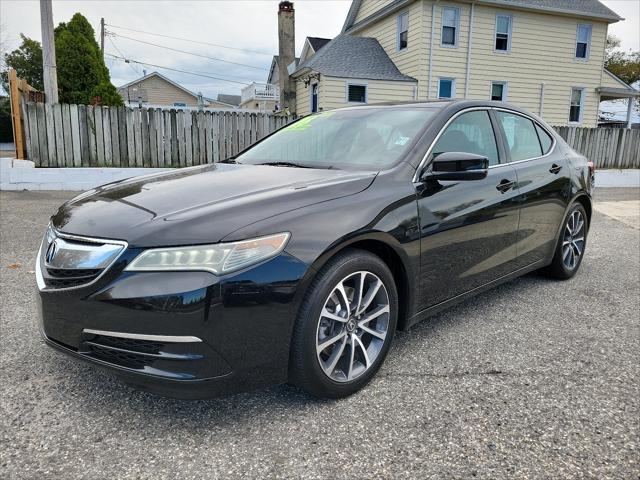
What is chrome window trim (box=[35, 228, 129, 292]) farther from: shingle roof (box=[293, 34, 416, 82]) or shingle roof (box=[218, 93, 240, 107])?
shingle roof (box=[218, 93, 240, 107])

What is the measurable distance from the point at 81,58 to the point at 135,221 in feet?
69.0

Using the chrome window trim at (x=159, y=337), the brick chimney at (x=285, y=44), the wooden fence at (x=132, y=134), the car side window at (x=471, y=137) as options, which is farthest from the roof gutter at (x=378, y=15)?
the chrome window trim at (x=159, y=337)

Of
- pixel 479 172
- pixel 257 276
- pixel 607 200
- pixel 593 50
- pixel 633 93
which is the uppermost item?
pixel 593 50

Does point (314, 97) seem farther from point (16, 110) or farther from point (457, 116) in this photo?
point (457, 116)

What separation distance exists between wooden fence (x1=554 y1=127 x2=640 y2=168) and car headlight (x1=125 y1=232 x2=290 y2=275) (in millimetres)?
14541

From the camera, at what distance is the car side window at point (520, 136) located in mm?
3807

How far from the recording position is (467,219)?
3.14 metres

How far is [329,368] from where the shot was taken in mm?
2432

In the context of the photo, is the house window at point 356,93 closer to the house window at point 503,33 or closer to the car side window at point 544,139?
the house window at point 503,33

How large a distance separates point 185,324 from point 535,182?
9.92 ft

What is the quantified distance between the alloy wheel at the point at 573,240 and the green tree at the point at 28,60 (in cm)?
3911

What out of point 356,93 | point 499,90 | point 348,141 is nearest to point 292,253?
point 348,141

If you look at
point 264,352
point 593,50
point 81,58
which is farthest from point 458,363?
point 593,50

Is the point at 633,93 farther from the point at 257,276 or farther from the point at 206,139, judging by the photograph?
the point at 257,276
